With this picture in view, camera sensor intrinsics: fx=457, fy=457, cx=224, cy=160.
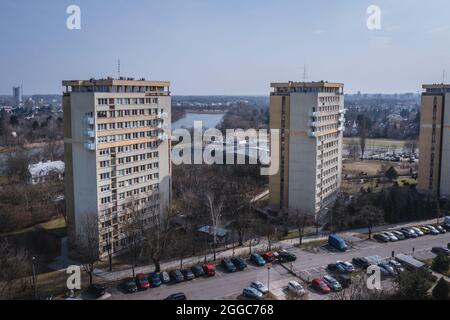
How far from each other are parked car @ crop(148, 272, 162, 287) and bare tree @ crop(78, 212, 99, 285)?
1.89 metres

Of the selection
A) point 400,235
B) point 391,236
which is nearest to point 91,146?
point 391,236

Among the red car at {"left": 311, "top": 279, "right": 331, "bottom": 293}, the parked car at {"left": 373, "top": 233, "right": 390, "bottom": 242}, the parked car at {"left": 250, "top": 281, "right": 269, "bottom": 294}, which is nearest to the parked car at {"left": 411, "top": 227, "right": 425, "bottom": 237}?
the parked car at {"left": 373, "top": 233, "right": 390, "bottom": 242}

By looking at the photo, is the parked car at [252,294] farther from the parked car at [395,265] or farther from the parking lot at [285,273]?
the parked car at [395,265]

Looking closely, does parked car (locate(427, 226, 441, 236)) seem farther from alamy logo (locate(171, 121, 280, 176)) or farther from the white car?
the white car

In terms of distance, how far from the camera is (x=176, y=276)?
40.7ft

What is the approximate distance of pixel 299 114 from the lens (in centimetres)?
1752

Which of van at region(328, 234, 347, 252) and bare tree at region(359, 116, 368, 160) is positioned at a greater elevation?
bare tree at region(359, 116, 368, 160)

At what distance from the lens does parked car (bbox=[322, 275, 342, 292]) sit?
457 inches

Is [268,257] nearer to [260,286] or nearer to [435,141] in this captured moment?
[260,286]

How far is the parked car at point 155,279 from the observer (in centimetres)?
1205

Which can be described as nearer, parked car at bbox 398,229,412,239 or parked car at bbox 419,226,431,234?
parked car at bbox 398,229,412,239

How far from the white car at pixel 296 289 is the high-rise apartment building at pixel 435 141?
1150 centimetres
